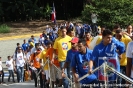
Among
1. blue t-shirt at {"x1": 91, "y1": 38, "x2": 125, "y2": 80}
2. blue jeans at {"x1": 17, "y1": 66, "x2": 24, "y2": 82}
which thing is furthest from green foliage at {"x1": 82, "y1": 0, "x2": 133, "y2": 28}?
blue t-shirt at {"x1": 91, "y1": 38, "x2": 125, "y2": 80}

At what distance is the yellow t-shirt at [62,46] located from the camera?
32.7 ft

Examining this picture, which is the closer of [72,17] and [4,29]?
[4,29]

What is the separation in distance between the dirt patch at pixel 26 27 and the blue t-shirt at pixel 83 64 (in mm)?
29256


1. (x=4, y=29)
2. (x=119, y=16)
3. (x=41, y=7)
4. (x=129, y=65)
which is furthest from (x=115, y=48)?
(x=41, y=7)

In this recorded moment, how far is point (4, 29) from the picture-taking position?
37562 mm

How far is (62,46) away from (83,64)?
254cm

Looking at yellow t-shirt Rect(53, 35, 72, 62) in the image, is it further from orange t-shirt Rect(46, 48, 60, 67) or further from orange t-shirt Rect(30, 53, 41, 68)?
orange t-shirt Rect(30, 53, 41, 68)

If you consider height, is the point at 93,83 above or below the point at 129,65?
below

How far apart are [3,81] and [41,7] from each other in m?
27.0

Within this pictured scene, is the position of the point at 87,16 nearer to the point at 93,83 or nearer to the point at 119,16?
the point at 119,16

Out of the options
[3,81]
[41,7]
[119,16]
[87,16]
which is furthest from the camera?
[41,7]

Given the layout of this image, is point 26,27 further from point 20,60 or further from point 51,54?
point 51,54

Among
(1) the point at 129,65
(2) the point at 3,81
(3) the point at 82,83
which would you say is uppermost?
(1) the point at 129,65

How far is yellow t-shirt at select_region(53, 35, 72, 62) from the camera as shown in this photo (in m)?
9.96
